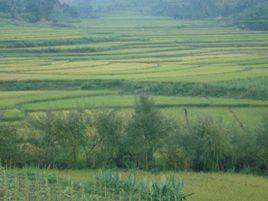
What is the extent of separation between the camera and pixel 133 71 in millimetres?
48500

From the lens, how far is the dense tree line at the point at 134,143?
25.6m

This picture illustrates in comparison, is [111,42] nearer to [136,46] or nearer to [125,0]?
[136,46]

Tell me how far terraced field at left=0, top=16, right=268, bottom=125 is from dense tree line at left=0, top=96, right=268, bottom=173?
5.73 meters

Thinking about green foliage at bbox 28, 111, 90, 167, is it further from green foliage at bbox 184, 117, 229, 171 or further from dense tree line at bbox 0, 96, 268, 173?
green foliage at bbox 184, 117, 229, 171

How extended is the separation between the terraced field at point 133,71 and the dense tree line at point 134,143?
5728 mm

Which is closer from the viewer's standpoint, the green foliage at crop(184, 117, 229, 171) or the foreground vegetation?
the foreground vegetation

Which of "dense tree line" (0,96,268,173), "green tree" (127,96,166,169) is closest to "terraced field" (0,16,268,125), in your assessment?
"dense tree line" (0,96,268,173)

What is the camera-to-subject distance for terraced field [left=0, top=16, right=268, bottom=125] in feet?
119

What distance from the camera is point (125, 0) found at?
165 meters

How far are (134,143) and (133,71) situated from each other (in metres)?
22.8

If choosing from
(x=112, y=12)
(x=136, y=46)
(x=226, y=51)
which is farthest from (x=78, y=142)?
(x=112, y=12)

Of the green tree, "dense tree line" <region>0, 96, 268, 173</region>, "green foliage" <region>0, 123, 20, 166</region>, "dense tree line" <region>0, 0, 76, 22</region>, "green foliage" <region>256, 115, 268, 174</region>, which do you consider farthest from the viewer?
"dense tree line" <region>0, 0, 76, 22</region>

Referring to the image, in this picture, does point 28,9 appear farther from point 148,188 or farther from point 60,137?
point 148,188

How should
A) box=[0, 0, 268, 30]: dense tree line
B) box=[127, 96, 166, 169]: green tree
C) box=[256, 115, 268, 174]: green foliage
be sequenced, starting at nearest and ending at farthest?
box=[256, 115, 268, 174]: green foliage < box=[127, 96, 166, 169]: green tree < box=[0, 0, 268, 30]: dense tree line
